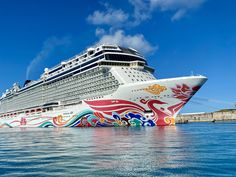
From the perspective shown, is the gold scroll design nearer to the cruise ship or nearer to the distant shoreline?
the cruise ship

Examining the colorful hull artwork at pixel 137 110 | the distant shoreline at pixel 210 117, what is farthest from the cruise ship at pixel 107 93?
the distant shoreline at pixel 210 117

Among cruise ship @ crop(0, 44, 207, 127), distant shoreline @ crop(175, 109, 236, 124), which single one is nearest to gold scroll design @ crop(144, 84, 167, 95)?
cruise ship @ crop(0, 44, 207, 127)

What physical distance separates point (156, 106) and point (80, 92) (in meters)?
14.6

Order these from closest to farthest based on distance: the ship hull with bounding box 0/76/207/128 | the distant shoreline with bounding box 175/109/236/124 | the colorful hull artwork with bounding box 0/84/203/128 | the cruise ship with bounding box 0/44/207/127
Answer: the ship hull with bounding box 0/76/207/128 < the colorful hull artwork with bounding box 0/84/203/128 < the cruise ship with bounding box 0/44/207/127 < the distant shoreline with bounding box 175/109/236/124

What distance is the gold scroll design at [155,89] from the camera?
3294 centimetres

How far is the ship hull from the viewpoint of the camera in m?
32.9

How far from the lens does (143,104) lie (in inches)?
1345

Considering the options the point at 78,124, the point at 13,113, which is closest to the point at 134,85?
the point at 78,124

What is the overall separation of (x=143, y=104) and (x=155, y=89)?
2.39m

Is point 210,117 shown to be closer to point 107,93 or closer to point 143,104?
point 107,93

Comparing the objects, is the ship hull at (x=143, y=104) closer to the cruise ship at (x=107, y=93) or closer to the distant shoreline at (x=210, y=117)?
the cruise ship at (x=107, y=93)

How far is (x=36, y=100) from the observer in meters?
59.5

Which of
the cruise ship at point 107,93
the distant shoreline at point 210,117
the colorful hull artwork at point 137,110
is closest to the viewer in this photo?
the colorful hull artwork at point 137,110

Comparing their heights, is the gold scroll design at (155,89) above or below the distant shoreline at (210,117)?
above
